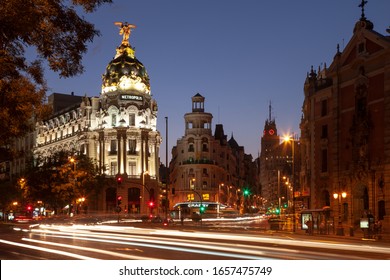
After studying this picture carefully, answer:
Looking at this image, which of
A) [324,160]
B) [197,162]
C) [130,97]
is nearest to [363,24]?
[324,160]

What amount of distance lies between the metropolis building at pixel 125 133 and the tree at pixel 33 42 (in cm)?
9341

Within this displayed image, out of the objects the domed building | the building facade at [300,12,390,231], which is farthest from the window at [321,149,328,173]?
the domed building

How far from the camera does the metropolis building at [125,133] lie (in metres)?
111

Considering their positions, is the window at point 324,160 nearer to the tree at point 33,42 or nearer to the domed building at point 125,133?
the tree at point 33,42

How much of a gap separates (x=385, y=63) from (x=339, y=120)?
351 inches

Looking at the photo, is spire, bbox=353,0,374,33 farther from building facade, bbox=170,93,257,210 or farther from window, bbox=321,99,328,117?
building facade, bbox=170,93,257,210

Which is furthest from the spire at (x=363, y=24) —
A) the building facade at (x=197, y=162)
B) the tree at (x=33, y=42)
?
the building facade at (x=197, y=162)

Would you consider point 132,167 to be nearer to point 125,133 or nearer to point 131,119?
point 125,133

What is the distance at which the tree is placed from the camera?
466 inches

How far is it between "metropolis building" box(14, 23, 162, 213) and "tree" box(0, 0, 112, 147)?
306 feet

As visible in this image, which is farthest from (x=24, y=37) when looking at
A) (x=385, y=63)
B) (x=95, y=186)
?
(x=95, y=186)

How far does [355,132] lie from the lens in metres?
55.7

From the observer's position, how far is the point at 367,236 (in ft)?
127

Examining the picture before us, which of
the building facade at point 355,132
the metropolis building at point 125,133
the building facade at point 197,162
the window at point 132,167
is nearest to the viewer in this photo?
A: the building facade at point 355,132
